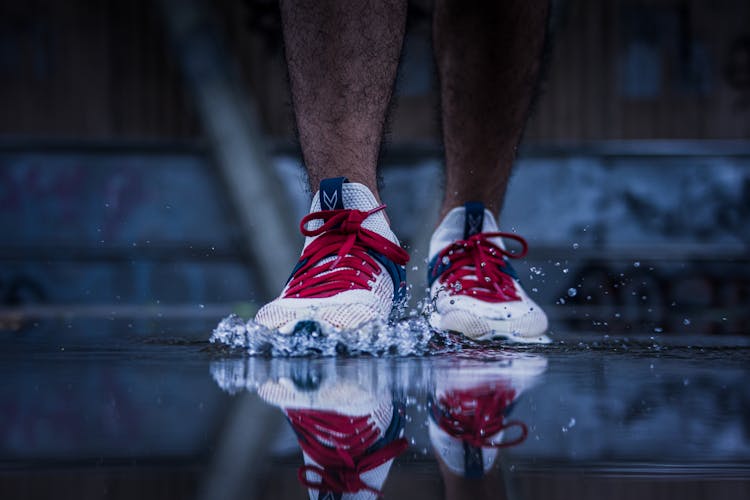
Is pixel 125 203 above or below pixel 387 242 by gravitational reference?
above

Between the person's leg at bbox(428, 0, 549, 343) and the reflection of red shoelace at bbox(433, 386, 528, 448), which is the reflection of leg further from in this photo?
the person's leg at bbox(428, 0, 549, 343)

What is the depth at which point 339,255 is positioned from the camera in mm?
1024

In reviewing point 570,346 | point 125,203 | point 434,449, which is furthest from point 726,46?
point 434,449

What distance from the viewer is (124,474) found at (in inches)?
15.6

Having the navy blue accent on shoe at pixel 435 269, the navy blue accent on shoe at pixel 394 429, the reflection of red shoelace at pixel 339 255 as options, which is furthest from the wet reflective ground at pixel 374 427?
the navy blue accent on shoe at pixel 435 269

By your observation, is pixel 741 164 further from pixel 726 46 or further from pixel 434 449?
pixel 434 449

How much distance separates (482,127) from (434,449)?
101cm

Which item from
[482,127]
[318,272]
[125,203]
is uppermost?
[125,203]

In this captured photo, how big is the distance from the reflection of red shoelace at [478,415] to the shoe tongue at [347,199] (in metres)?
0.43

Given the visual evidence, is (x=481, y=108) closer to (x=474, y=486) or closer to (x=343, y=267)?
(x=343, y=267)

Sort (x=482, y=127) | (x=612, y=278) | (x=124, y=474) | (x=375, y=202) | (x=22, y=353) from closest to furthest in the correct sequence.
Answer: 1. (x=124, y=474)
2. (x=22, y=353)
3. (x=375, y=202)
4. (x=482, y=127)
5. (x=612, y=278)

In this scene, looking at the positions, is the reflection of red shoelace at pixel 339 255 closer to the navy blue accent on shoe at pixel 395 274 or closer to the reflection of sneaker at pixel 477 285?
the navy blue accent on shoe at pixel 395 274

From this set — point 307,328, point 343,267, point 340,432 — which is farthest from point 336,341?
point 340,432

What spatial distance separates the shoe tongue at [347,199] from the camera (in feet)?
3.43
